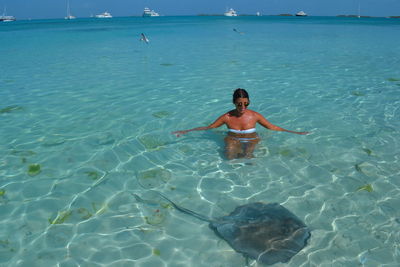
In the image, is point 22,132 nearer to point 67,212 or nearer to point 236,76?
point 67,212

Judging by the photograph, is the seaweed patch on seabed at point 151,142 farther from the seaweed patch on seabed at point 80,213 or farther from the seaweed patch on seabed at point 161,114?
the seaweed patch on seabed at point 80,213

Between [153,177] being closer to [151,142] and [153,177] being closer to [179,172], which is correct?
[179,172]

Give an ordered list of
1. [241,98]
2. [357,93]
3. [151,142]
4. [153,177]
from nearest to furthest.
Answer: [153,177], [241,98], [151,142], [357,93]

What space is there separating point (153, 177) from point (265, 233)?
7.16 feet

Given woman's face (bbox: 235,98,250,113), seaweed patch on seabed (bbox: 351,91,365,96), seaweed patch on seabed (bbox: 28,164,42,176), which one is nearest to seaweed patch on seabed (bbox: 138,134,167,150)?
woman's face (bbox: 235,98,250,113)

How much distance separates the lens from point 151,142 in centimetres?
597

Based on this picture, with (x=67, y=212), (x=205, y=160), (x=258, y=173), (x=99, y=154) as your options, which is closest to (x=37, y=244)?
(x=67, y=212)

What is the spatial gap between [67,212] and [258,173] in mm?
2805

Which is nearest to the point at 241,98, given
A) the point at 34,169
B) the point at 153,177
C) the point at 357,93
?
the point at 153,177

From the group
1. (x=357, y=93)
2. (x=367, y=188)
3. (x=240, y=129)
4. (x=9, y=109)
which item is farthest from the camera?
(x=357, y=93)

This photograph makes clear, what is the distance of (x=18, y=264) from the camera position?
3188mm

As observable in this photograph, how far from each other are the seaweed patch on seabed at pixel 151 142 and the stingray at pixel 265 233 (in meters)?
2.54

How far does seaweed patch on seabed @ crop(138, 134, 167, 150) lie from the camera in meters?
5.76

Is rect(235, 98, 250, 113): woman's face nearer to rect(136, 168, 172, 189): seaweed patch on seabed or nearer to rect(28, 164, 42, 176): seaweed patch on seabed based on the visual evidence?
rect(136, 168, 172, 189): seaweed patch on seabed
